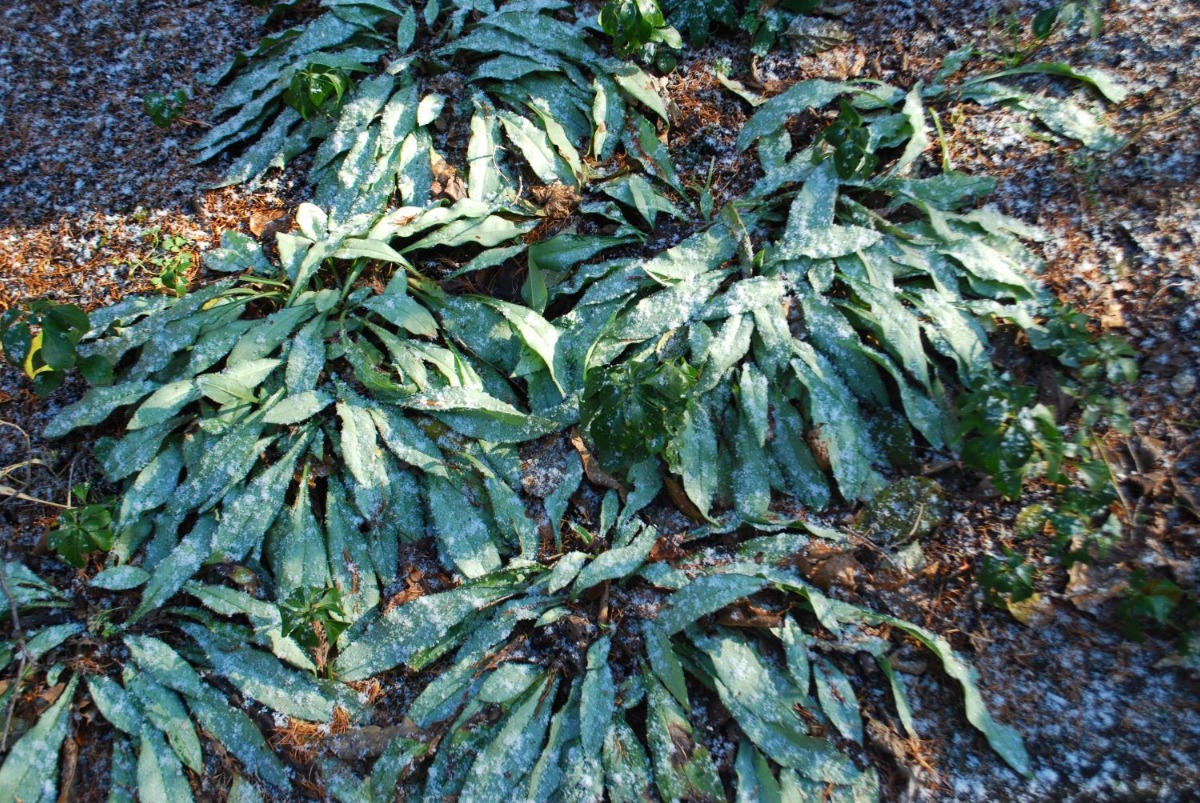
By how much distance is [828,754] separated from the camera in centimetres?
201

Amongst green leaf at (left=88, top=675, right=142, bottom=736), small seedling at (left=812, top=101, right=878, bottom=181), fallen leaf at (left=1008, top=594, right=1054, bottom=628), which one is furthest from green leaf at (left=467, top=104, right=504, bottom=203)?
fallen leaf at (left=1008, top=594, right=1054, bottom=628)

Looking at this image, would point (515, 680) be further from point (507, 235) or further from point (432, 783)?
point (507, 235)

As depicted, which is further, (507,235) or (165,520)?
(507,235)

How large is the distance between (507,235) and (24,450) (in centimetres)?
174

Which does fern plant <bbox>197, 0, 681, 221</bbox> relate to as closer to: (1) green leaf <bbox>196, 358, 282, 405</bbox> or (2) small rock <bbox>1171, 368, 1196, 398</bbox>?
(1) green leaf <bbox>196, 358, 282, 405</bbox>

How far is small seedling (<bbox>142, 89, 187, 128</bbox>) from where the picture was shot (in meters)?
2.98

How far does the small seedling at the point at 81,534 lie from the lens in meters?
2.29

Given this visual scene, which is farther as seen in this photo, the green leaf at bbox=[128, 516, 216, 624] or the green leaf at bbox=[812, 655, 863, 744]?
the green leaf at bbox=[128, 516, 216, 624]

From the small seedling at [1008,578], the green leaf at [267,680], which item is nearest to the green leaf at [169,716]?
the green leaf at [267,680]

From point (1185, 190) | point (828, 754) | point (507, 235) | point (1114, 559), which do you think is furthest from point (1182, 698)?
point (507, 235)

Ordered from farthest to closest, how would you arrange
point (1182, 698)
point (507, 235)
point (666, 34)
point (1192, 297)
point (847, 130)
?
point (666, 34) < point (507, 235) < point (847, 130) < point (1192, 297) < point (1182, 698)

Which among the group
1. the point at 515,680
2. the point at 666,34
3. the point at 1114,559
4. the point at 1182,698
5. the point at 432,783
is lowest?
the point at 432,783

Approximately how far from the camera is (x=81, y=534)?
7.57 ft

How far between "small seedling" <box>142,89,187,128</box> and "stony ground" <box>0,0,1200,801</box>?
0.10 m
